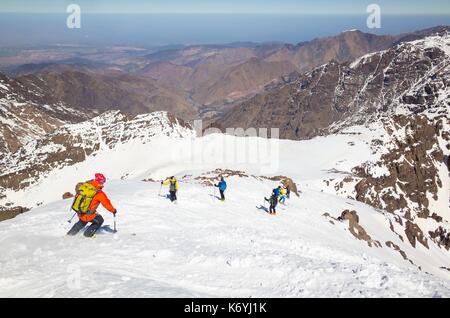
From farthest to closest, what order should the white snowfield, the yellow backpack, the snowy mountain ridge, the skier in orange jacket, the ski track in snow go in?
the snowy mountain ridge → the skier in orange jacket → the yellow backpack → the white snowfield → the ski track in snow

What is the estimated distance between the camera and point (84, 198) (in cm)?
1480

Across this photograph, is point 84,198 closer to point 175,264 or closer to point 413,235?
point 175,264

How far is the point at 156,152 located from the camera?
389 ft

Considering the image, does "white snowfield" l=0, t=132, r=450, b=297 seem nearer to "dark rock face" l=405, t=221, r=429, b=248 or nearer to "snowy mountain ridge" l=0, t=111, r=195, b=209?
"dark rock face" l=405, t=221, r=429, b=248

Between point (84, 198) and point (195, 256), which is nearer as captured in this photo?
point (84, 198)

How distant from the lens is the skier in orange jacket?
14859 mm

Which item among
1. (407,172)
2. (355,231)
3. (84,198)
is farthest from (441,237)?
(84,198)

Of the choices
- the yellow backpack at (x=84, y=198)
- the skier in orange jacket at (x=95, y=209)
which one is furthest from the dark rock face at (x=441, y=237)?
the yellow backpack at (x=84, y=198)

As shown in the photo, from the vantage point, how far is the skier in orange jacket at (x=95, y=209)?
14859mm

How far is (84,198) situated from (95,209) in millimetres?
619

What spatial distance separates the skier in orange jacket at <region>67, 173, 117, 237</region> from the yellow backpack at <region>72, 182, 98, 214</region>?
11 cm

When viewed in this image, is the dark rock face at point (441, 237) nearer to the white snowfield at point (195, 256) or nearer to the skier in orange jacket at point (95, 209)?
the white snowfield at point (195, 256)

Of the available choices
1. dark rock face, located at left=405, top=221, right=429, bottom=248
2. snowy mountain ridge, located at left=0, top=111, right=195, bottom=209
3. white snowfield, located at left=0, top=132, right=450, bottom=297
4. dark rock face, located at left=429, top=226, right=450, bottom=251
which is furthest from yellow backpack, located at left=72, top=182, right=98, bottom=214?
snowy mountain ridge, located at left=0, top=111, right=195, bottom=209
